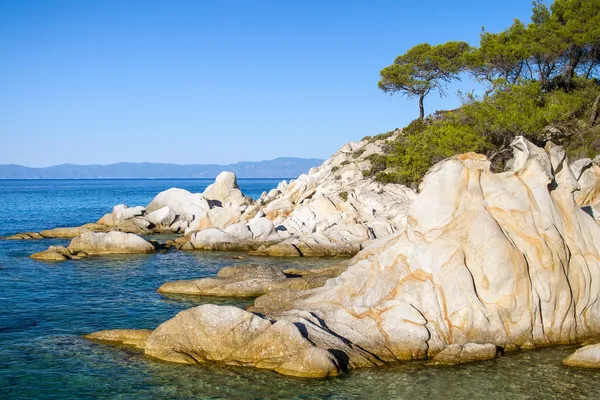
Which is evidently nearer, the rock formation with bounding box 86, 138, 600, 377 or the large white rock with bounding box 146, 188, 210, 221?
the rock formation with bounding box 86, 138, 600, 377

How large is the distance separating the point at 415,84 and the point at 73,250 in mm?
43616

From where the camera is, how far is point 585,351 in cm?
1720

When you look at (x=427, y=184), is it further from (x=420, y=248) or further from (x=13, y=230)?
(x=13, y=230)

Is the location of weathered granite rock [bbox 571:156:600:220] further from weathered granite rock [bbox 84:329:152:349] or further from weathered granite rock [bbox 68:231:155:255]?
weathered granite rock [bbox 68:231:155:255]

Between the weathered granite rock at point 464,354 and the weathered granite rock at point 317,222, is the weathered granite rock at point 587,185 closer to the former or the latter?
the weathered granite rock at point 464,354

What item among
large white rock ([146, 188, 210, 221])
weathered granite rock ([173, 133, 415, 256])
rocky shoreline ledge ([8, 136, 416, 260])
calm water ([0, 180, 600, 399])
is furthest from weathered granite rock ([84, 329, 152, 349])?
large white rock ([146, 188, 210, 221])

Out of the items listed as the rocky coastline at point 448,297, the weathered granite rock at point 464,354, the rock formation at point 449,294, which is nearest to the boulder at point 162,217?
the rocky coastline at point 448,297

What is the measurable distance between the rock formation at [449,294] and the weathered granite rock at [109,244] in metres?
20.4

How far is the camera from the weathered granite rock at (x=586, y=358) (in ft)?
55.6

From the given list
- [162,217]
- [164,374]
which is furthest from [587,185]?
[162,217]

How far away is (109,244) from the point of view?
40.1 metres

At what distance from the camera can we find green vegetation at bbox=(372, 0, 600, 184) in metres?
46.2

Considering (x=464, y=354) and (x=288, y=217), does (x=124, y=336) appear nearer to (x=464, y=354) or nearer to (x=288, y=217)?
(x=464, y=354)

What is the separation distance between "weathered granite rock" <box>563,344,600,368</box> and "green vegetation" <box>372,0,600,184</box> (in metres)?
25.9
